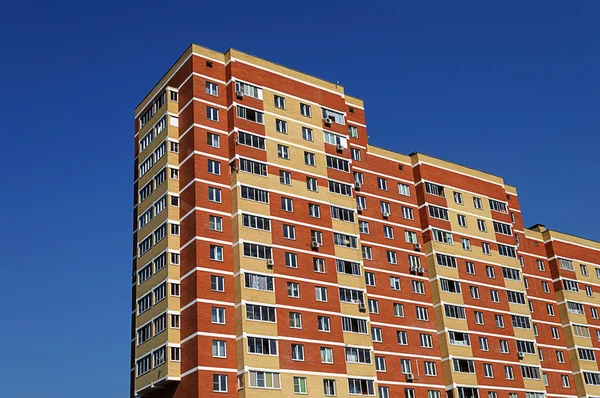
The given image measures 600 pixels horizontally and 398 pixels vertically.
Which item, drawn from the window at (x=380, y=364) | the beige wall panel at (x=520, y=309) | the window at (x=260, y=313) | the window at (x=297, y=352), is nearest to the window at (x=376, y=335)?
the window at (x=380, y=364)

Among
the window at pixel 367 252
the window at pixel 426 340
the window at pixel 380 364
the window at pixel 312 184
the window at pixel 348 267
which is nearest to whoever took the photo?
the window at pixel 348 267

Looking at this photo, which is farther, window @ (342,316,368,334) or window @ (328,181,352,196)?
window @ (328,181,352,196)

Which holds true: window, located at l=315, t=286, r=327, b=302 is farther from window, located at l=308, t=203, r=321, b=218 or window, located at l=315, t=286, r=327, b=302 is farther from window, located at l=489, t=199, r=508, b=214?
window, located at l=489, t=199, r=508, b=214

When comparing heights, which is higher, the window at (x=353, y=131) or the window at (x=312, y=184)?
the window at (x=353, y=131)

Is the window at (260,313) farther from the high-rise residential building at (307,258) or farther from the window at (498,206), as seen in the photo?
the window at (498,206)

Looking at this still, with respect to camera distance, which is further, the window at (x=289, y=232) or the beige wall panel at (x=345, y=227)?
the beige wall panel at (x=345, y=227)

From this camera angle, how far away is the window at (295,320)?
69.5m

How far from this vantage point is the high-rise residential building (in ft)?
221

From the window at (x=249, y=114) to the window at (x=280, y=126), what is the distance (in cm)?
184

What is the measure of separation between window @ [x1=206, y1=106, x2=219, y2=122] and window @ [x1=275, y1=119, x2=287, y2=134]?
20.4 feet

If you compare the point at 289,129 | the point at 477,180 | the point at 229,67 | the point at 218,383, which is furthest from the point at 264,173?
the point at 477,180

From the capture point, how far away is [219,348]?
6544 centimetres

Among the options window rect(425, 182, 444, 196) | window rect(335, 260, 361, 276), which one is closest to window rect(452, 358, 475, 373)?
window rect(335, 260, 361, 276)

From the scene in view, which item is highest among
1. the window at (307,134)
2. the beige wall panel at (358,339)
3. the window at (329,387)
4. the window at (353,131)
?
the window at (353,131)
